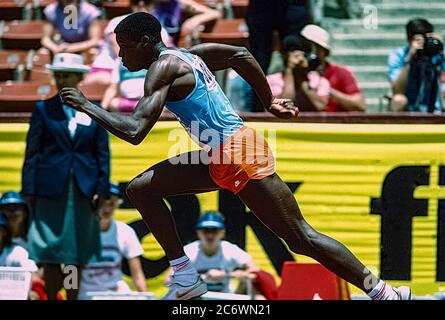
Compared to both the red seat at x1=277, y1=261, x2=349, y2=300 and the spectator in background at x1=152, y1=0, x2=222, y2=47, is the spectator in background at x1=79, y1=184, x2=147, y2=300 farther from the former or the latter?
the spectator in background at x1=152, y1=0, x2=222, y2=47

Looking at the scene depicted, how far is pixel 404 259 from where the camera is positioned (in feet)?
29.1

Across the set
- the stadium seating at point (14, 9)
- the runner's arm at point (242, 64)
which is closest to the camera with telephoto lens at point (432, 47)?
the runner's arm at point (242, 64)

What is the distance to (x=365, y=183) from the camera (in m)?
8.97

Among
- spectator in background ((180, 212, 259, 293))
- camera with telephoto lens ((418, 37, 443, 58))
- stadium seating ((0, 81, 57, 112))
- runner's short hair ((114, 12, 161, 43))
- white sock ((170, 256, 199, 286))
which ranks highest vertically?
runner's short hair ((114, 12, 161, 43))

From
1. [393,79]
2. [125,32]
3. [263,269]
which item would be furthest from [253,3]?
[125,32]

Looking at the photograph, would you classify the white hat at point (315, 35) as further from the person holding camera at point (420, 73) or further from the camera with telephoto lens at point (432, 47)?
the camera with telephoto lens at point (432, 47)

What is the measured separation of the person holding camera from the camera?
9203 millimetres

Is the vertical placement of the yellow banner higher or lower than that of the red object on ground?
higher

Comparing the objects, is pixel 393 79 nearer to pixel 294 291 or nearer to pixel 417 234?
pixel 417 234

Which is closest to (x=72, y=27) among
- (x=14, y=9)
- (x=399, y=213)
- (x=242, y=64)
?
(x=14, y=9)

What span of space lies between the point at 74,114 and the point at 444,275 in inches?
123

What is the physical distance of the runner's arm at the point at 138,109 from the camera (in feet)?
19.2

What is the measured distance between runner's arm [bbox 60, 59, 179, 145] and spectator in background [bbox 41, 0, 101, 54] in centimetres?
413
